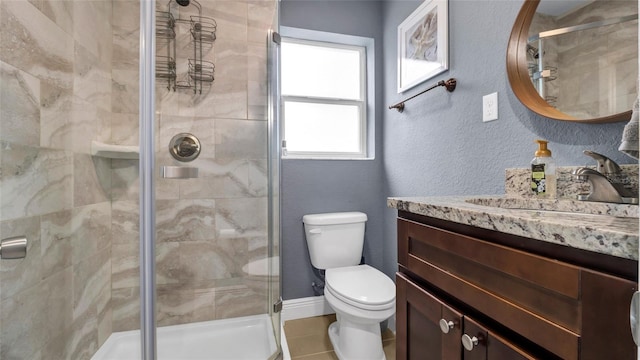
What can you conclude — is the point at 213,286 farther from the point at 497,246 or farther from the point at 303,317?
the point at 497,246

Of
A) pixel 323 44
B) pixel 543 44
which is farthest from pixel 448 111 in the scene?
pixel 323 44

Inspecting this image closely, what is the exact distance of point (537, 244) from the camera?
1.59ft

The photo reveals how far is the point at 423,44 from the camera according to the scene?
161 cm

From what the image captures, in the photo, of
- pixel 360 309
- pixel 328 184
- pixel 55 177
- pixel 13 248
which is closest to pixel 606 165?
pixel 360 309

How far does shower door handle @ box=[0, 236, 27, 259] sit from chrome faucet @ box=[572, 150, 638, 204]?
1.60 meters

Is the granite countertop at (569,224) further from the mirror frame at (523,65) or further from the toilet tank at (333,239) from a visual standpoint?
the toilet tank at (333,239)

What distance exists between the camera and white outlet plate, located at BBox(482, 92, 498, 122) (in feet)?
3.86

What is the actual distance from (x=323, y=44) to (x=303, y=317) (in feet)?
6.59

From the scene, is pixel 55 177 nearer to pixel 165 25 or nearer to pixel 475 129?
pixel 165 25

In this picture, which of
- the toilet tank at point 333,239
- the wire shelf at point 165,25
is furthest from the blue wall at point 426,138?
the wire shelf at point 165,25

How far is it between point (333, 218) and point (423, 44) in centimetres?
116

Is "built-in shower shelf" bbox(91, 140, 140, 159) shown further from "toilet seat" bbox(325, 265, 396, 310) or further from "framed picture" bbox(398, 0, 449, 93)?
"framed picture" bbox(398, 0, 449, 93)

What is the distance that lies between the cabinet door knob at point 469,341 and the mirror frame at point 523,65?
0.81 m

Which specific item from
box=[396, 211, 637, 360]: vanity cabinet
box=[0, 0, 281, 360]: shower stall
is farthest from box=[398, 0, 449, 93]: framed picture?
box=[396, 211, 637, 360]: vanity cabinet
